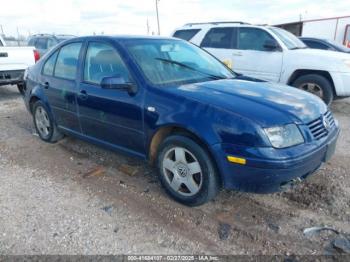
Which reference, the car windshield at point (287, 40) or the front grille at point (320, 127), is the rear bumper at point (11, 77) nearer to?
the car windshield at point (287, 40)

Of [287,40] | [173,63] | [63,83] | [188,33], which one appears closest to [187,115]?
[173,63]

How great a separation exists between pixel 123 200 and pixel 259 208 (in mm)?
1415

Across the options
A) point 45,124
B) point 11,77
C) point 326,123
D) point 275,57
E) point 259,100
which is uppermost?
point 259,100

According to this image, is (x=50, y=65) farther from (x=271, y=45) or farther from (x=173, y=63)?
(x=271, y=45)

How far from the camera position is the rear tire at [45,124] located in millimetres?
4785

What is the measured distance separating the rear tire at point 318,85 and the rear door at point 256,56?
56cm

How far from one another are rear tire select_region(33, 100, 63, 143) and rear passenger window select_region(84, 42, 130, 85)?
1309mm

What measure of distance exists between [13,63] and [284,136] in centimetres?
734

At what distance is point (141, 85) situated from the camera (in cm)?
323

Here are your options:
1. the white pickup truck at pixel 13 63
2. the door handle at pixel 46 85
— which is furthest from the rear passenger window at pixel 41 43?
the door handle at pixel 46 85

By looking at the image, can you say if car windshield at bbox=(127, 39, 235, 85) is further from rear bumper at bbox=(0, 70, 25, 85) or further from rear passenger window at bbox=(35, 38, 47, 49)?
rear passenger window at bbox=(35, 38, 47, 49)

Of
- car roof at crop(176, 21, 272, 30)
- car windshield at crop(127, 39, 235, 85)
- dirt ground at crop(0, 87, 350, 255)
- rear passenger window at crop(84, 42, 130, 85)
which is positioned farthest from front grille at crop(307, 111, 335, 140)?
car roof at crop(176, 21, 272, 30)

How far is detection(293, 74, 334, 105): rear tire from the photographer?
643 cm

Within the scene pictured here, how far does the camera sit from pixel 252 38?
7.33 meters
